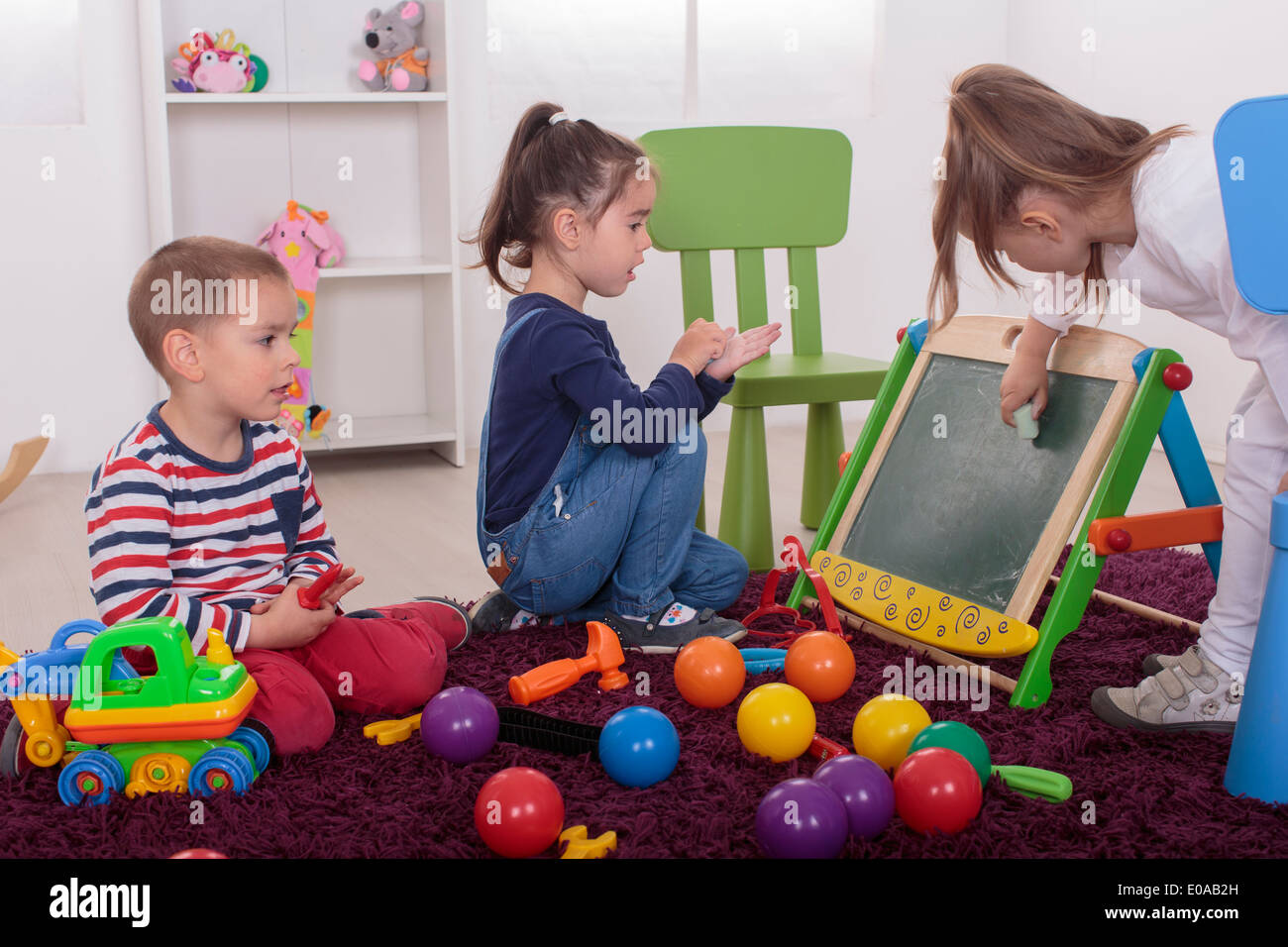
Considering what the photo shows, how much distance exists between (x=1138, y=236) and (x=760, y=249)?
93 centimetres

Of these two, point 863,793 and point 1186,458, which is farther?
point 1186,458

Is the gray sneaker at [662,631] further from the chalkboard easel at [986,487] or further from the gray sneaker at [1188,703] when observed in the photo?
the gray sneaker at [1188,703]

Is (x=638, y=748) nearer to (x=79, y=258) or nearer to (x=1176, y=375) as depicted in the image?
(x=1176, y=375)

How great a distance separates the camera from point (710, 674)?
134cm

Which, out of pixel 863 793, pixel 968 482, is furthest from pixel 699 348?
pixel 863 793

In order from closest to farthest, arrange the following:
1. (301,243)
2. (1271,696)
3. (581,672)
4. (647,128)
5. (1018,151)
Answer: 1. (1271,696)
2. (1018,151)
3. (581,672)
4. (301,243)
5. (647,128)

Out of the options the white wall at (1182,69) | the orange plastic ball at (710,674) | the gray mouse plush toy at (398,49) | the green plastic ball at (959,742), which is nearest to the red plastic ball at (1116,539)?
the green plastic ball at (959,742)

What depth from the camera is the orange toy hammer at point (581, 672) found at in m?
1.38

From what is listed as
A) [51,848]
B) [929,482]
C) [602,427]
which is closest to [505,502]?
[602,427]

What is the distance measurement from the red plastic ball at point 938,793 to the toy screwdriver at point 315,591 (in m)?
0.63

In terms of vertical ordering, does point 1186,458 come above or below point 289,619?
above

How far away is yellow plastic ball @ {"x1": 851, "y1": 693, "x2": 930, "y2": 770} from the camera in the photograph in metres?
1.19

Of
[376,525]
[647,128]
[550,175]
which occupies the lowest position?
[376,525]

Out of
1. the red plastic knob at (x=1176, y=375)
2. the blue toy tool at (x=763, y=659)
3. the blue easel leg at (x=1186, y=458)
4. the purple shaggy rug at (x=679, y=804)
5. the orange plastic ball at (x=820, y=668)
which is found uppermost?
the red plastic knob at (x=1176, y=375)
